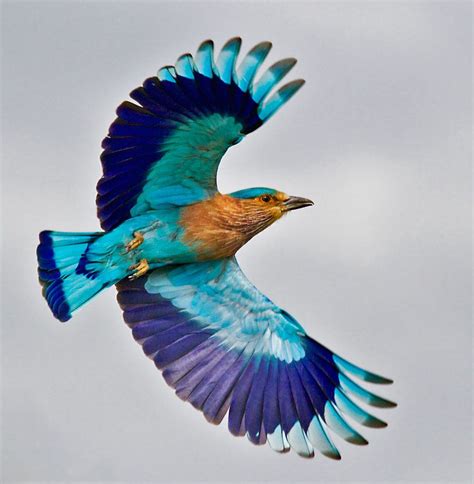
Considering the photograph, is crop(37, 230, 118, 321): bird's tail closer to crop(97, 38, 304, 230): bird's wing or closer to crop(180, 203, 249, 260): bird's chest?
crop(97, 38, 304, 230): bird's wing

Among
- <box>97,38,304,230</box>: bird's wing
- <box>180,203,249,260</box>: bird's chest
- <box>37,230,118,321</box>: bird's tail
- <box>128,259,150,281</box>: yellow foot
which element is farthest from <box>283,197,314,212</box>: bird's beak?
<box>37,230,118,321</box>: bird's tail

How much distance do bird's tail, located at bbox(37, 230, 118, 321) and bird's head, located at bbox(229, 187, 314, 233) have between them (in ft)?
4.97

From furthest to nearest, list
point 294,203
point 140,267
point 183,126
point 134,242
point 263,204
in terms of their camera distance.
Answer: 1. point 294,203
2. point 263,204
3. point 140,267
4. point 134,242
5. point 183,126

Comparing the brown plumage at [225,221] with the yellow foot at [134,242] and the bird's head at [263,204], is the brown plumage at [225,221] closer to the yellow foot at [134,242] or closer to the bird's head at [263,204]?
the bird's head at [263,204]

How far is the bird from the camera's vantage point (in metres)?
11.7

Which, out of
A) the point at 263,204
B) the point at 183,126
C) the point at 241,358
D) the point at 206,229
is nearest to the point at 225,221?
the point at 206,229

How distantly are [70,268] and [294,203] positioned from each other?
2443 mm

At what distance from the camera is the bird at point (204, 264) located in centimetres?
1173

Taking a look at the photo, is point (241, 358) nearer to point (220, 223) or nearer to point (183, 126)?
point (220, 223)

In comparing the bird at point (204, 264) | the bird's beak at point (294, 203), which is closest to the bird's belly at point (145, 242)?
the bird at point (204, 264)

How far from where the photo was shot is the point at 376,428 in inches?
478

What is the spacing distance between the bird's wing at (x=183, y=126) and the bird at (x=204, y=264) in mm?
10

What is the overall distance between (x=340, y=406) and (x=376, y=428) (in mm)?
527

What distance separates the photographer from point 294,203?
12758 mm
